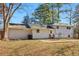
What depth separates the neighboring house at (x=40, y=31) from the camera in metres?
3.99

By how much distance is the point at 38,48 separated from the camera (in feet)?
13.1

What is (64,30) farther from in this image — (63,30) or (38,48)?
(38,48)

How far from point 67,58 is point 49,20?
1.54 ft

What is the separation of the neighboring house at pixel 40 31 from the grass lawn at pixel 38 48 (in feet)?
0.19

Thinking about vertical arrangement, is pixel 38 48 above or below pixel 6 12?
below

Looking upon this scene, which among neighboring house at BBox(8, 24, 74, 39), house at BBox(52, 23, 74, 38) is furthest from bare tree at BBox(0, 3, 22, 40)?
house at BBox(52, 23, 74, 38)

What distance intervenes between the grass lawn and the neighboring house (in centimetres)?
6

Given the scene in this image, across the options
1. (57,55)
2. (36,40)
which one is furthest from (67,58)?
(36,40)

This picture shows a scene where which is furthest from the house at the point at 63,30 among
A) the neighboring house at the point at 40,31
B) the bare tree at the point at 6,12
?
the bare tree at the point at 6,12

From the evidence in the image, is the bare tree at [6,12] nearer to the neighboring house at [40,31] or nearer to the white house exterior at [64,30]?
the neighboring house at [40,31]

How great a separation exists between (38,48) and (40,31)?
0.19 metres

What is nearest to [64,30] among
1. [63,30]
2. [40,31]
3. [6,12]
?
[63,30]

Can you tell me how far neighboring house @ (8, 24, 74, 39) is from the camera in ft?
13.1

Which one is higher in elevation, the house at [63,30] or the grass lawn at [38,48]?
the house at [63,30]
